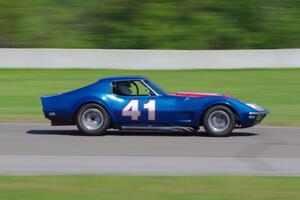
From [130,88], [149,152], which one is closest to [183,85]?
[130,88]

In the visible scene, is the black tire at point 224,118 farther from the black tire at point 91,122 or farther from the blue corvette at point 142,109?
the black tire at point 91,122

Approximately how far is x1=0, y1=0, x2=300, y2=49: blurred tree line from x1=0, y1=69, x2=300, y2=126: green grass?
5.23 meters

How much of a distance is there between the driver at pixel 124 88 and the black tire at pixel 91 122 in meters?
0.48

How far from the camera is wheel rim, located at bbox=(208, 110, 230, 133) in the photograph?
39.6 ft

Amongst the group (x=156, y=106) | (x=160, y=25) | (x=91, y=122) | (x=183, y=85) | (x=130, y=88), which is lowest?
(x=91, y=122)

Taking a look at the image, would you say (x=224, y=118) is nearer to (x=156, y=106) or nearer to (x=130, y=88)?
(x=156, y=106)

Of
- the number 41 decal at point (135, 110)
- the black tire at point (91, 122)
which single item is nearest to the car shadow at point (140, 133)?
the black tire at point (91, 122)

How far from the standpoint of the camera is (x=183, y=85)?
23.3 metres
